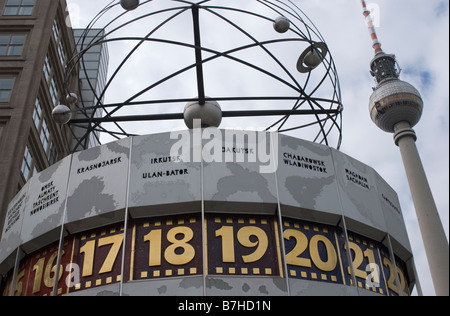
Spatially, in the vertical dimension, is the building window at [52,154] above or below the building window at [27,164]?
above

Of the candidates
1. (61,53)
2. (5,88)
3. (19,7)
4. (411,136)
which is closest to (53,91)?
(61,53)

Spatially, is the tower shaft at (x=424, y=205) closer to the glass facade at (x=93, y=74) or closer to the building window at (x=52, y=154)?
the glass facade at (x=93, y=74)

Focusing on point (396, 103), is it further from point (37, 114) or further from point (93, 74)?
point (37, 114)

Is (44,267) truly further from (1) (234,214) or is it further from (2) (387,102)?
(2) (387,102)

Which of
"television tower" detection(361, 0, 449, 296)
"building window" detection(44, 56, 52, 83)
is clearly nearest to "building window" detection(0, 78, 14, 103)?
"building window" detection(44, 56, 52, 83)

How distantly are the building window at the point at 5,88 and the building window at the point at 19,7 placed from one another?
5634mm

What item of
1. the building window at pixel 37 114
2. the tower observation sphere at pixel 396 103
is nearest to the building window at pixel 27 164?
the building window at pixel 37 114

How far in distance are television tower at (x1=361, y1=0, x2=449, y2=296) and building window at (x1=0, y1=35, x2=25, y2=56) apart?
202 ft

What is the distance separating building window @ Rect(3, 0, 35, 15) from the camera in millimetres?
36531

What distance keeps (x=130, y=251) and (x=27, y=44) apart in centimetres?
2252

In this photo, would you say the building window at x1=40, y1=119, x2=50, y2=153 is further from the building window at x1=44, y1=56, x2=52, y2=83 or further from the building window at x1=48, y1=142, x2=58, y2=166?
the building window at x1=44, y1=56, x2=52, y2=83

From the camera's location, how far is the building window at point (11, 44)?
113 feet
